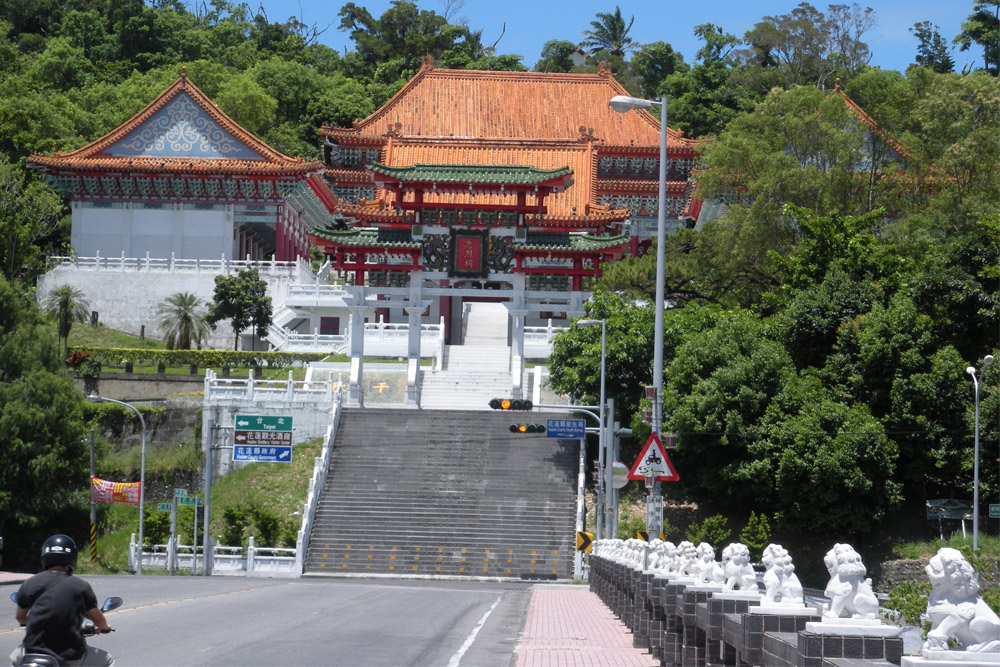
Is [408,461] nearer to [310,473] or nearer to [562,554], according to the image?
[310,473]

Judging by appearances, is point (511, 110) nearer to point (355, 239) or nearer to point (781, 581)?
point (355, 239)

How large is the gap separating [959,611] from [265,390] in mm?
40032

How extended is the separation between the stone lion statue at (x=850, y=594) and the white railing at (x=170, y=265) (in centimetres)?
5247

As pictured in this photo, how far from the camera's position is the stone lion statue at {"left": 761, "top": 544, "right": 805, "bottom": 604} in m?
11.0

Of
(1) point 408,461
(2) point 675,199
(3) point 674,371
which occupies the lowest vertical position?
(1) point 408,461

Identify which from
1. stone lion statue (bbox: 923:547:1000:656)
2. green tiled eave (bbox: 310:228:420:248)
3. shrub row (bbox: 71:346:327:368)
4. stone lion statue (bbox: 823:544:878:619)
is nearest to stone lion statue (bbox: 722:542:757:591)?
stone lion statue (bbox: 823:544:878:619)

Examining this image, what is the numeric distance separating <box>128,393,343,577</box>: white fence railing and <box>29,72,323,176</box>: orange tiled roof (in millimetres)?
24109

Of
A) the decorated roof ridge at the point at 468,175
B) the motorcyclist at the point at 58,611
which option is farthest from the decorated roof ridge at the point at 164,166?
the motorcyclist at the point at 58,611

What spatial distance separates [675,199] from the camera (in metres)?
71.7

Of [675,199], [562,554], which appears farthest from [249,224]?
[562,554]

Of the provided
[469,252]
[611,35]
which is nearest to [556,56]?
[611,35]

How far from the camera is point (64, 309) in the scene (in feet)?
173

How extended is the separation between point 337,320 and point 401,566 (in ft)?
78.8

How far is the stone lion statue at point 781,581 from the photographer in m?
11.0
